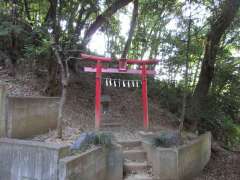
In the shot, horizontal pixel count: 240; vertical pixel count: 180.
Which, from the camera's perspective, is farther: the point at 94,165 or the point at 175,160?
the point at 175,160

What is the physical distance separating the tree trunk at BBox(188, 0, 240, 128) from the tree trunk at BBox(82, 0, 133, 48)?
10.5ft

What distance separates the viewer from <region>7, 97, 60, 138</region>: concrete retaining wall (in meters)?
4.23

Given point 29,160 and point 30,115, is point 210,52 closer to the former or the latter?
point 30,115

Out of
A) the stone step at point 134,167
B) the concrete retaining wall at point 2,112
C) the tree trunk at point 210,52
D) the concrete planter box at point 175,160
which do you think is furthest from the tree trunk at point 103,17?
the concrete planter box at point 175,160

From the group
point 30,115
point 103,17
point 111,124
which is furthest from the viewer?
point 103,17

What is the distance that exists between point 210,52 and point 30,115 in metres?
5.05

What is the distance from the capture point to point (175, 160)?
4523mm

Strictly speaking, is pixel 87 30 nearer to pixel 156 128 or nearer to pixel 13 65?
pixel 13 65

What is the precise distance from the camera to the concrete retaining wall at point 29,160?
3248mm

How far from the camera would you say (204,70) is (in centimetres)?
709


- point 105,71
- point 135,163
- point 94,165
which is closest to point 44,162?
point 94,165

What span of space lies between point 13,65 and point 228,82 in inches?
267

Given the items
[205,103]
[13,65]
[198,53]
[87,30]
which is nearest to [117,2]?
[87,30]

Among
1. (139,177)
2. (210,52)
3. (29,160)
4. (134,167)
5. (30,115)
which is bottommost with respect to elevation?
(139,177)
